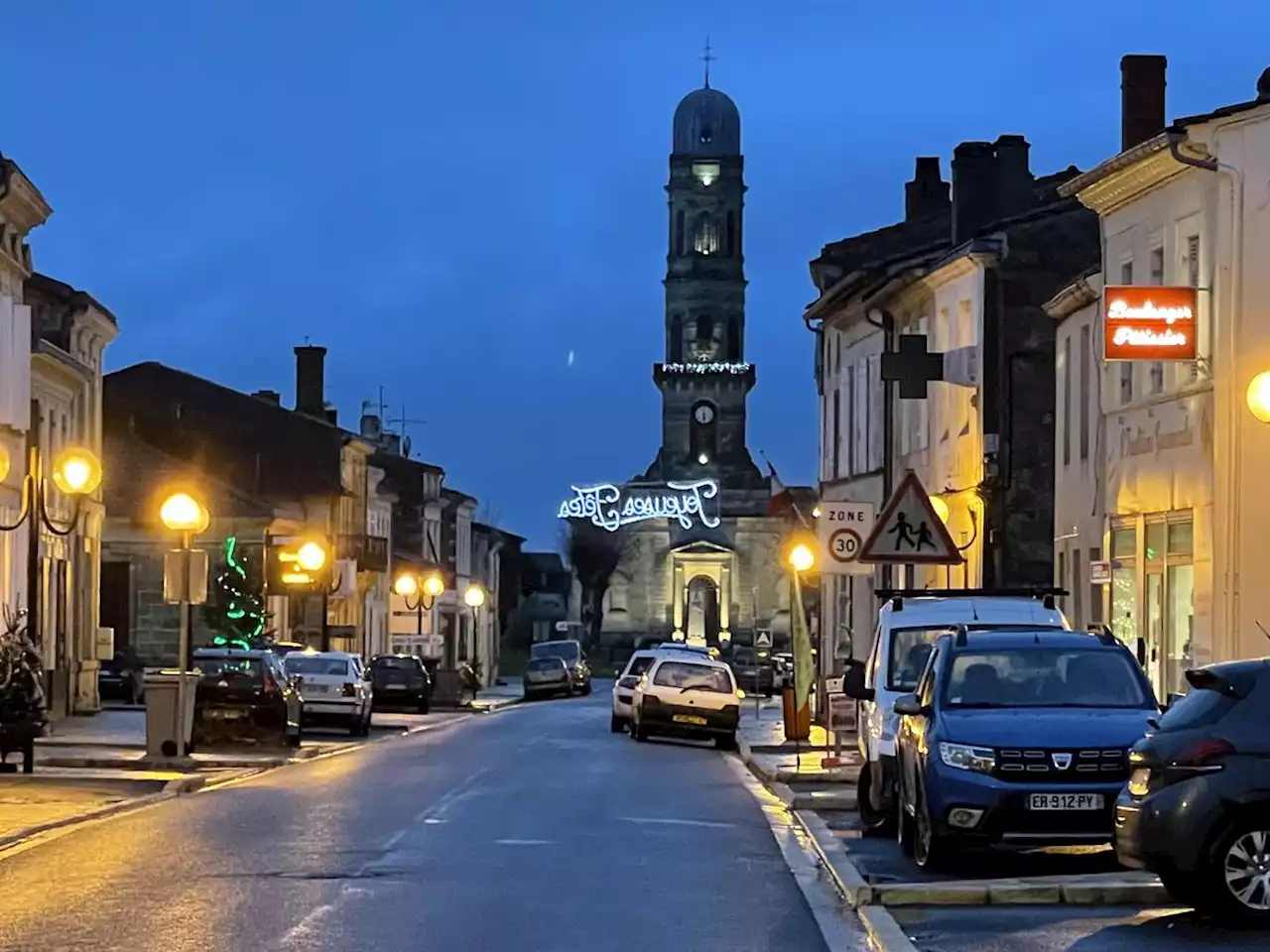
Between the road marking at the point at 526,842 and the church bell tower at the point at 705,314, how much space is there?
13498 centimetres

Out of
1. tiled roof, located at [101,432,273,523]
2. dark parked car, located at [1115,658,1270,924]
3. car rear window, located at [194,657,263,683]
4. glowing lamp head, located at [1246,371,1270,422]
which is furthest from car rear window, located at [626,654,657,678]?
dark parked car, located at [1115,658,1270,924]

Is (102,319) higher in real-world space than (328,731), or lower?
higher

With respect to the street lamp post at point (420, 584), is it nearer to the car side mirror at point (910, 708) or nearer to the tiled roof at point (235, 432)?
the tiled roof at point (235, 432)

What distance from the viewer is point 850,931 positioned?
14656mm

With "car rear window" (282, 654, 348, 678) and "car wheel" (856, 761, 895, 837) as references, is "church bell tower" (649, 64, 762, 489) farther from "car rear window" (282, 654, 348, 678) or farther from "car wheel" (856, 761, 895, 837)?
"car wheel" (856, 761, 895, 837)

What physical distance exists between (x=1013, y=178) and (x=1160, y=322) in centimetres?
2322

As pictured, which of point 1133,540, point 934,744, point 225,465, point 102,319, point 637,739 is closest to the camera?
point 934,744

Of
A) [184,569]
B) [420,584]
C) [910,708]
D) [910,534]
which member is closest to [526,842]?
[910,708]

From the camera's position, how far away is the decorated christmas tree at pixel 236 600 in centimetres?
6856

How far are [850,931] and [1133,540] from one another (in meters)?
21.3

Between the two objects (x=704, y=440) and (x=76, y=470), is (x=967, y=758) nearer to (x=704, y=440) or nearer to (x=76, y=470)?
(x=76, y=470)

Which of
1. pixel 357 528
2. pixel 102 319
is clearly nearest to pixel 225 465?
pixel 357 528

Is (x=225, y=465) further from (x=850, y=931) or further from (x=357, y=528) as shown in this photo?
(x=850, y=931)

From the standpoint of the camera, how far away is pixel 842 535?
3025 cm
